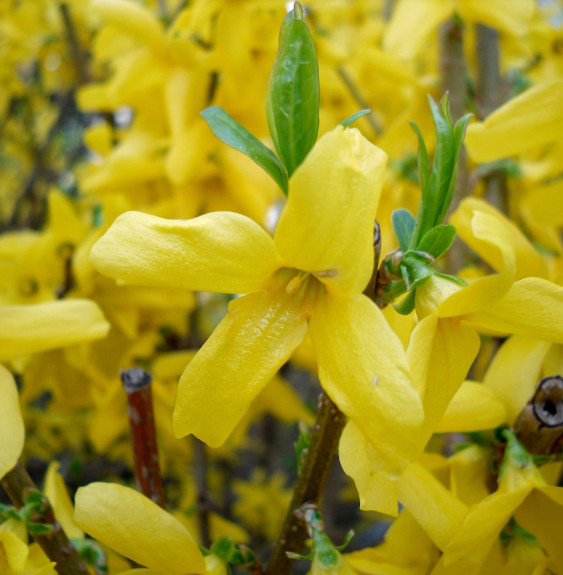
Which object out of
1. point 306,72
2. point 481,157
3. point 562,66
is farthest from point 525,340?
point 562,66

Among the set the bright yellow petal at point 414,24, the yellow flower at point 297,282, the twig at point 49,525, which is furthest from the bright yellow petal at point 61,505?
the bright yellow petal at point 414,24

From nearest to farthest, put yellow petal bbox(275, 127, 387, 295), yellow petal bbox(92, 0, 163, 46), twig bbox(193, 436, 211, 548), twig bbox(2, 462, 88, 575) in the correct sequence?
yellow petal bbox(275, 127, 387, 295) < twig bbox(2, 462, 88, 575) < yellow petal bbox(92, 0, 163, 46) < twig bbox(193, 436, 211, 548)

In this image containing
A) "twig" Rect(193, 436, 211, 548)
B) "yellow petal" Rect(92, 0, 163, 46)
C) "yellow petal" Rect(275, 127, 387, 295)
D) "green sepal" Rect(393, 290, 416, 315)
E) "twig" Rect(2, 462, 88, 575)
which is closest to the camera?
"yellow petal" Rect(275, 127, 387, 295)

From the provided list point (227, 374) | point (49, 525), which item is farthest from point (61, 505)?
point (227, 374)

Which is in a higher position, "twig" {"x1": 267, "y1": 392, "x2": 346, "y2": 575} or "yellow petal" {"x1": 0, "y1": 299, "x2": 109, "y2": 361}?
"yellow petal" {"x1": 0, "y1": 299, "x2": 109, "y2": 361}

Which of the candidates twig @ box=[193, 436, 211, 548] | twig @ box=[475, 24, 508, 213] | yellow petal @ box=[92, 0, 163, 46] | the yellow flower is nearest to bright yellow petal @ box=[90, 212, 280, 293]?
the yellow flower

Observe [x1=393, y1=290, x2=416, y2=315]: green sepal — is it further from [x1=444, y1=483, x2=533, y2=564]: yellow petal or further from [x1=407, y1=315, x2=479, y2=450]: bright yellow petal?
[x1=444, y1=483, x2=533, y2=564]: yellow petal

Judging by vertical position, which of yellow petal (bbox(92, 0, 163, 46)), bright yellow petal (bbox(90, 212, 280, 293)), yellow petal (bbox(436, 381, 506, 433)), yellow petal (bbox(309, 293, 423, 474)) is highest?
yellow petal (bbox(92, 0, 163, 46))
